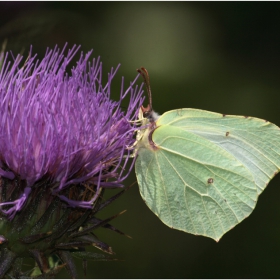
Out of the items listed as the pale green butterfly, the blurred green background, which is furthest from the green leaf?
the blurred green background

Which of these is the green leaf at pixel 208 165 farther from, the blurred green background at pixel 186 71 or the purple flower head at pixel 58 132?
the blurred green background at pixel 186 71

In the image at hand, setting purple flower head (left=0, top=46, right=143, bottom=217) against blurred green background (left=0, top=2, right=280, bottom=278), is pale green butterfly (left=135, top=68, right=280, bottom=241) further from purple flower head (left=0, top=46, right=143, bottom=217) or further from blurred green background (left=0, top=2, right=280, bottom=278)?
blurred green background (left=0, top=2, right=280, bottom=278)

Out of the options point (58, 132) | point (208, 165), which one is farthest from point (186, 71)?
point (58, 132)

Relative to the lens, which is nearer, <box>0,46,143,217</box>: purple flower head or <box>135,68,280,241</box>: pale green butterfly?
<box>0,46,143,217</box>: purple flower head

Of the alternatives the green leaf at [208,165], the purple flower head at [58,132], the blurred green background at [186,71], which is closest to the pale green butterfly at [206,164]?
the green leaf at [208,165]

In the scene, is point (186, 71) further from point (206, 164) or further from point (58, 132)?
point (58, 132)

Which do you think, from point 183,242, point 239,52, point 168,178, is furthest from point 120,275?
point 239,52
